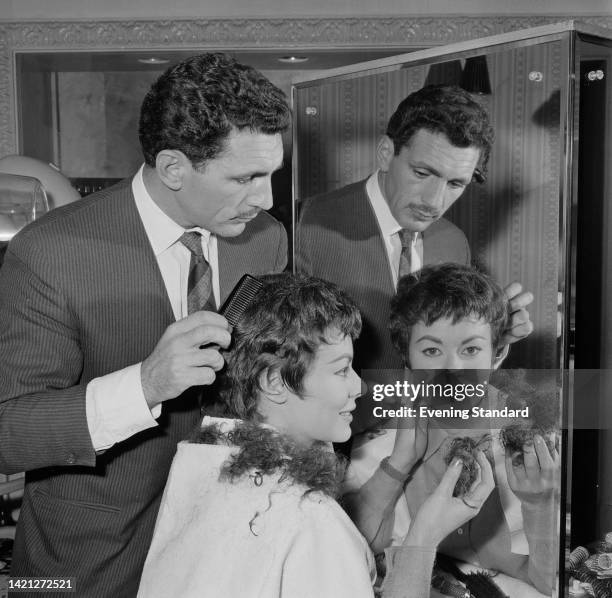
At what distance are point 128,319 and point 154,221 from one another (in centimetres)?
17

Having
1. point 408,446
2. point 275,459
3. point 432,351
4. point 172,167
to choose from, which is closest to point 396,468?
point 408,446

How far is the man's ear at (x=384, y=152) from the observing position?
1339 mm

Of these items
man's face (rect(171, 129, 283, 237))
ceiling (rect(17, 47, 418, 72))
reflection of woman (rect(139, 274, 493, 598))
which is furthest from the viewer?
ceiling (rect(17, 47, 418, 72))

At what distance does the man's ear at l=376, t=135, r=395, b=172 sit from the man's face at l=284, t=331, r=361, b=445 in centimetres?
33

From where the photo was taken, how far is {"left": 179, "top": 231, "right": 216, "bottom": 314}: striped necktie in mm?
1297

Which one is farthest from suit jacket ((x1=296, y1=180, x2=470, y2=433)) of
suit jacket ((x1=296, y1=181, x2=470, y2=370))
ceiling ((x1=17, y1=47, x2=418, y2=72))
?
ceiling ((x1=17, y1=47, x2=418, y2=72))

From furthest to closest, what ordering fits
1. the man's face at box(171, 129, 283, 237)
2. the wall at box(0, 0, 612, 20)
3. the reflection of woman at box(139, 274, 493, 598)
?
the wall at box(0, 0, 612, 20) → the man's face at box(171, 129, 283, 237) → the reflection of woman at box(139, 274, 493, 598)

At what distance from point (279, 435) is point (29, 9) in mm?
2451

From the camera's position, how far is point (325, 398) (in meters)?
1.23

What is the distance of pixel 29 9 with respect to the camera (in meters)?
2.93

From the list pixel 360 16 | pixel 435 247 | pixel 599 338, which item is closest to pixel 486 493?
pixel 599 338

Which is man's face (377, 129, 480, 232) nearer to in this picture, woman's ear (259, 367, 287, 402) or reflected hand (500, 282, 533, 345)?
reflected hand (500, 282, 533, 345)

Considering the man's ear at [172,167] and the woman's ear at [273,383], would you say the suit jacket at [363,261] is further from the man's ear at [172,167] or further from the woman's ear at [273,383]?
the man's ear at [172,167]

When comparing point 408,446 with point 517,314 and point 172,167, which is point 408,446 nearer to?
point 517,314
